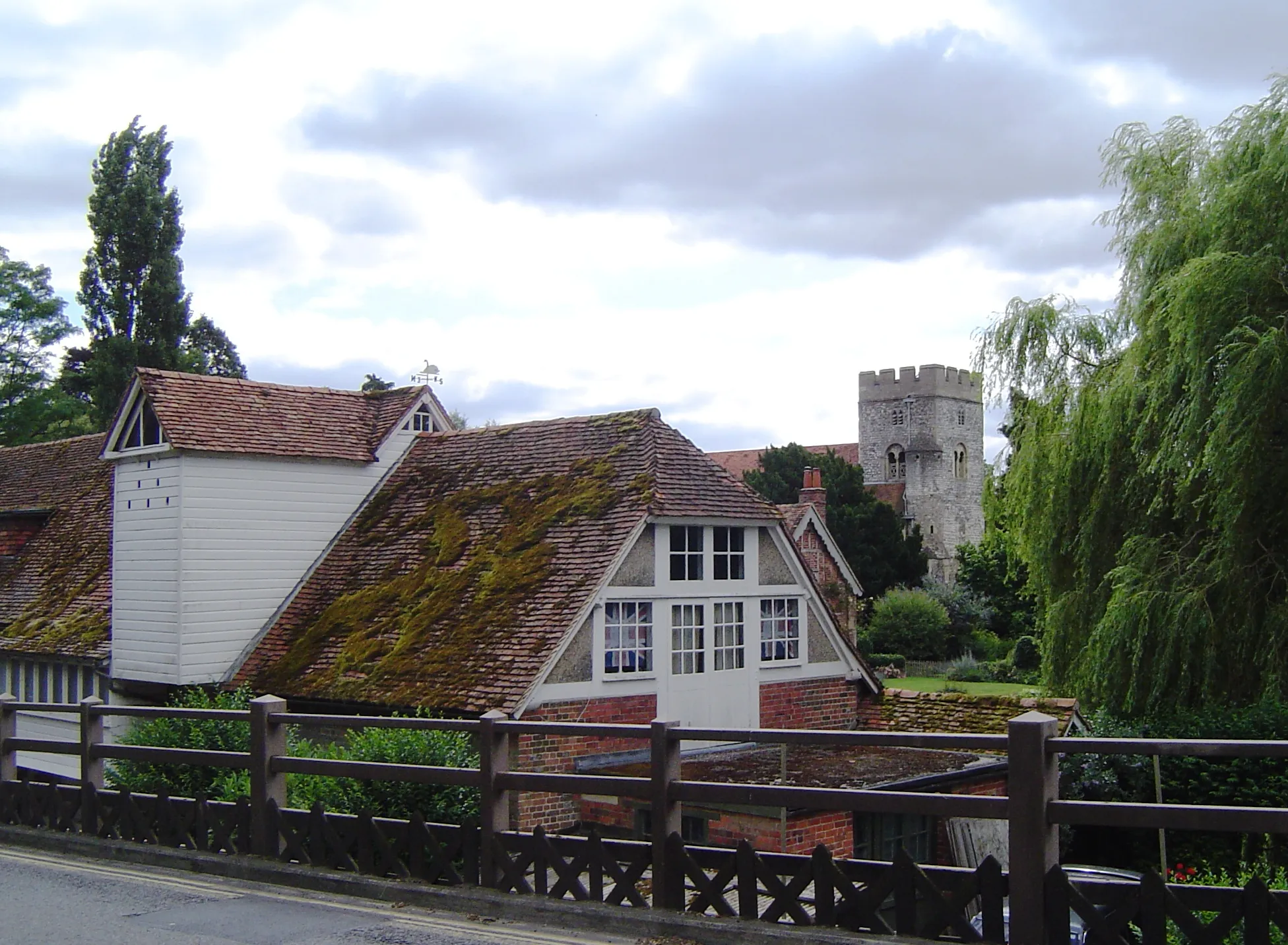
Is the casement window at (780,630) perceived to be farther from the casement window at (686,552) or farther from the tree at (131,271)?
the tree at (131,271)

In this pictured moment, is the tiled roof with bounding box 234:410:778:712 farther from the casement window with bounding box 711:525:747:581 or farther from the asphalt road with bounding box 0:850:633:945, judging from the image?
the asphalt road with bounding box 0:850:633:945

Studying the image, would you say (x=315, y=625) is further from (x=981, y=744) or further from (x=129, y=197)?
(x=129, y=197)

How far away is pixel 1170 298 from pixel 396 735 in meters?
11.4

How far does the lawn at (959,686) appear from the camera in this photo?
1745 inches

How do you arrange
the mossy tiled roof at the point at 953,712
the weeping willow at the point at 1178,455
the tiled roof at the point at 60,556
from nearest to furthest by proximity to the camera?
the weeping willow at the point at 1178,455, the mossy tiled roof at the point at 953,712, the tiled roof at the point at 60,556

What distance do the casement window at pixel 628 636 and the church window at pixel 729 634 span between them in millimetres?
1596

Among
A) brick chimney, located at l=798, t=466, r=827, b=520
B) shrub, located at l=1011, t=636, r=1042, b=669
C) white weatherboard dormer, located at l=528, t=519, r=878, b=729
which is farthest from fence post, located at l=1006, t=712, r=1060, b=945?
shrub, located at l=1011, t=636, r=1042, b=669

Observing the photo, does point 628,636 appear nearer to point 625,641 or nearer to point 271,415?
point 625,641

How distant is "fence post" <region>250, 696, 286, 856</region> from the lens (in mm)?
9727

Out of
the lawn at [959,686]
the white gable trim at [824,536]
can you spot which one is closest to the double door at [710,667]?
the white gable trim at [824,536]

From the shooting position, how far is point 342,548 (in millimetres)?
22547

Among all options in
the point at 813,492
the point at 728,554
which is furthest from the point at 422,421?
the point at 813,492

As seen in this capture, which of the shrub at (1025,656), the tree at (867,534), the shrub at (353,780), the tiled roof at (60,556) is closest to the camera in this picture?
the shrub at (353,780)

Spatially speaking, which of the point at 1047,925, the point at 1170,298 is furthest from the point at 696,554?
the point at 1047,925
